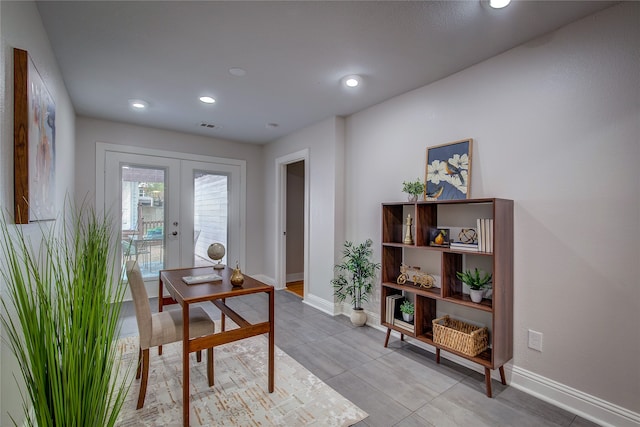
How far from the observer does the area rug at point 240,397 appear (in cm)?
182

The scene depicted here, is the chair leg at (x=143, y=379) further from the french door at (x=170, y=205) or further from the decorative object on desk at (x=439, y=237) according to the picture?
the french door at (x=170, y=205)

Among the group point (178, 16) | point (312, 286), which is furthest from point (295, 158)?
point (178, 16)

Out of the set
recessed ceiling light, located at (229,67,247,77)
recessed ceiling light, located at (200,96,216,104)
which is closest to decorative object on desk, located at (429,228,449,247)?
recessed ceiling light, located at (229,67,247,77)

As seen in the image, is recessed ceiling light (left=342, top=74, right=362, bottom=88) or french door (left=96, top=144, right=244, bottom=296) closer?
recessed ceiling light (left=342, top=74, right=362, bottom=88)

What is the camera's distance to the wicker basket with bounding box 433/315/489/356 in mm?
2201

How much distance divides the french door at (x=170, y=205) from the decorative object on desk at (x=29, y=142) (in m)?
2.18

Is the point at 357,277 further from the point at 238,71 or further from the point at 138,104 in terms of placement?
the point at 138,104

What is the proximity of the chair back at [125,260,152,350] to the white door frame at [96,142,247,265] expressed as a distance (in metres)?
2.79

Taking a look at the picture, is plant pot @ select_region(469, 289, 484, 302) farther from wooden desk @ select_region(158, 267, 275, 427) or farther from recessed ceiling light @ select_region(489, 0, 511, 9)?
recessed ceiling light @ select_region(489, 0, 511, 9)

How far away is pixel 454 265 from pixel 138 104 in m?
3.62

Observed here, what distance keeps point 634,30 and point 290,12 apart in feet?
6.55

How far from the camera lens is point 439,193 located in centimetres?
264

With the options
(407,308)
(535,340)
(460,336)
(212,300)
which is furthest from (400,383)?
(212,300)

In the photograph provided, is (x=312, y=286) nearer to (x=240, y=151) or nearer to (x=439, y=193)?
(x=439, y=193)
